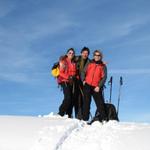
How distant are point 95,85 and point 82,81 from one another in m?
0.41

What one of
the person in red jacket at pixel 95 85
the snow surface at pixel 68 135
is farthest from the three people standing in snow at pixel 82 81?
the snow surface at pixel 68 135

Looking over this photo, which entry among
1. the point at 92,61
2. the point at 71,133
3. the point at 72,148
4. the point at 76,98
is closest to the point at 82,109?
the point at 76,98

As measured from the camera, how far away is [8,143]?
1009 centimetres

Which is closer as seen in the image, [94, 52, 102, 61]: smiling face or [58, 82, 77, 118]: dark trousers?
[94, 52, 102, 61]: smiling face

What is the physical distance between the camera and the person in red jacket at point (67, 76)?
42.9 ft

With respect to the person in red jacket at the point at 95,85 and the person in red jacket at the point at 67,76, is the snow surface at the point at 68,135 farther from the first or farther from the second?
the person in red jacket at the point at 67,76

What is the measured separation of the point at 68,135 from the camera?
10.6 m

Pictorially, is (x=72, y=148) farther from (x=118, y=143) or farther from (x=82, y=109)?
(x=82, y=109)

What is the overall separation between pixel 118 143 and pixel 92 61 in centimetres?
331

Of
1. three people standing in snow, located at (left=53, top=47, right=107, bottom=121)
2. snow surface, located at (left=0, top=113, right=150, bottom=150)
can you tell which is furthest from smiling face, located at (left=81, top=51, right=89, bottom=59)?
snow surface, located at (left=0, top=113, right=150, bottom=150)

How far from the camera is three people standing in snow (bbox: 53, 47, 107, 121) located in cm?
1282

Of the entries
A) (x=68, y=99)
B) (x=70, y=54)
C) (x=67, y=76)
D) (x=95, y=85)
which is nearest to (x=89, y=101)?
(x=95, y=85)

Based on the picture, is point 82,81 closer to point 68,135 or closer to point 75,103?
point 75,103

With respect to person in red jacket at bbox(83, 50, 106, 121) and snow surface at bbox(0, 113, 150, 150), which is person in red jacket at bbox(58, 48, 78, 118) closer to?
person in red jacket at bbox(83, 50, 106, 121)
